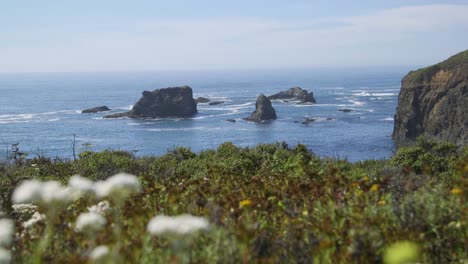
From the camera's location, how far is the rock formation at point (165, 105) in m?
113

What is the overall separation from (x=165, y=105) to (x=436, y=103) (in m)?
52.0

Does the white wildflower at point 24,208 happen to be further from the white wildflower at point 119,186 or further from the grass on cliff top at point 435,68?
the grass on cliff top at point 435,68

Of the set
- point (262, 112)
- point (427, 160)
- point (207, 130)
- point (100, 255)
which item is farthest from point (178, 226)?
point (262, 112)

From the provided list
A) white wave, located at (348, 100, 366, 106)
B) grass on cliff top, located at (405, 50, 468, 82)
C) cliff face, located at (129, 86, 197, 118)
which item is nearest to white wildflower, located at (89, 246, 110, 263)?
grass on cliff top, located at (405, 50, 468, 82)

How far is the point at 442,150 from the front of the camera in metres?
22.9

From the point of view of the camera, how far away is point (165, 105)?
4562 inches

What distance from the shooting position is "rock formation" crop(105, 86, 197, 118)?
11281 cm

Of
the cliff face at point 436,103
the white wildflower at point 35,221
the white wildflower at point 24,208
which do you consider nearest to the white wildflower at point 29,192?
the white wildflower at point 35,221

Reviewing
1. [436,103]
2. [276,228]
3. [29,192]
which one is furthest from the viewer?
[436,103]

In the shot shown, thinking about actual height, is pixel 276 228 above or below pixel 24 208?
above

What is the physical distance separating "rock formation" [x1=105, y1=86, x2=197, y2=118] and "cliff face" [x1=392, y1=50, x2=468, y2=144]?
1679 inches

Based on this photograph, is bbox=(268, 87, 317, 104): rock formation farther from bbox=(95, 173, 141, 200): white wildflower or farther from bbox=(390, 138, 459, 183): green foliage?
bbox=(95, 173, 141, 200): white wildflower

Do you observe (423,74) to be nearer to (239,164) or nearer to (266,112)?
(266,112)

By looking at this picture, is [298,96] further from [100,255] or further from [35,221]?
[100,255]
